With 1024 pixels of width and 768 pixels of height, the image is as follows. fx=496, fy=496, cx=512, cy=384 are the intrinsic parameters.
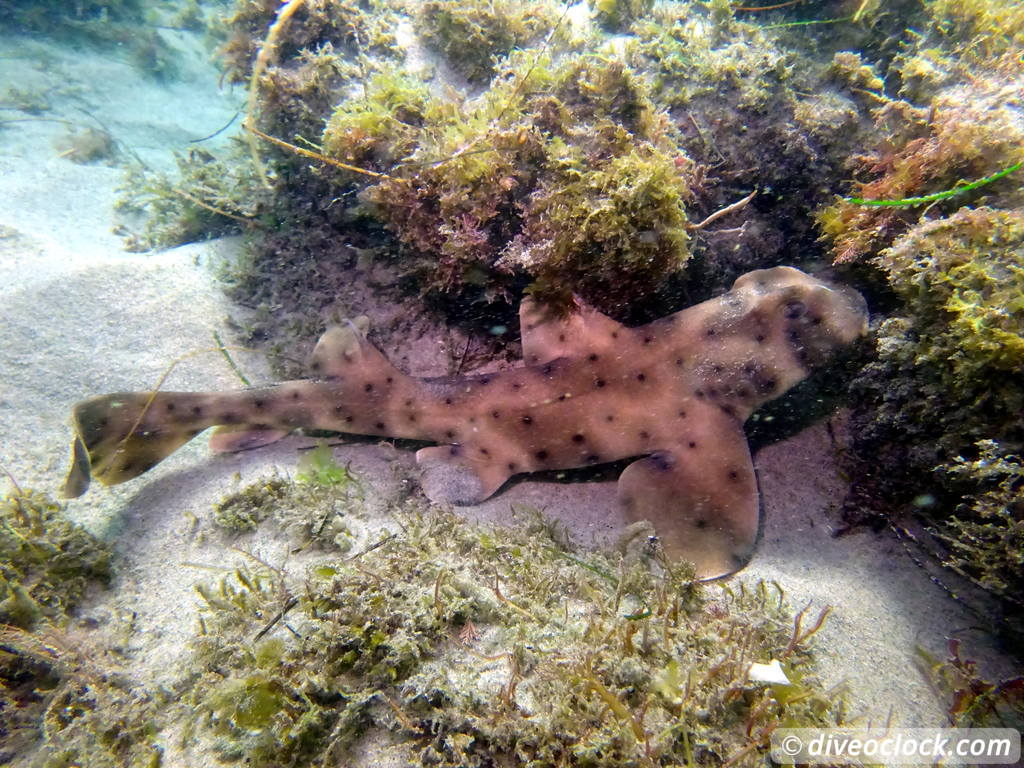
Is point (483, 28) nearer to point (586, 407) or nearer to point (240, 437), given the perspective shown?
point (586, 407)

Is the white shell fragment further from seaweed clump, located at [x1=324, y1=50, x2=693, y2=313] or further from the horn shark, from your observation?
seaweed clump, located at [x1=324, y1=50, x2=693, y2=313]

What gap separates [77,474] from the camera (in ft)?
13.1

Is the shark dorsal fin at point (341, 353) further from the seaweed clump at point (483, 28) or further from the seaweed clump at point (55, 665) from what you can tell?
the seaweed clump at point (483, 28)

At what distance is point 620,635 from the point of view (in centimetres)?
Answer: 267

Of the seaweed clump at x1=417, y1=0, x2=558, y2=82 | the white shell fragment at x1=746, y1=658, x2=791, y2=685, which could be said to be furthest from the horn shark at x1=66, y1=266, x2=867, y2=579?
the seaweed clump at x1=417, y1=0, x2=558, y2=82

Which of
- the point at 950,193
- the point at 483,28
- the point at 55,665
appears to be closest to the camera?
the point at 55,665

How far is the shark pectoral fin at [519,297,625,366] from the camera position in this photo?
428cm

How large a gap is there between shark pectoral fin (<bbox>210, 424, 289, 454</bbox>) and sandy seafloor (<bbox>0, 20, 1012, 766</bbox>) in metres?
0.11

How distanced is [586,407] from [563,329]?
718 millimetres

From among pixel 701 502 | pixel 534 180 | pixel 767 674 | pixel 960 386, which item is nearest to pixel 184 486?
pixel 534 180

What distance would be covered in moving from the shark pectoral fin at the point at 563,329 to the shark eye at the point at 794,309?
1.32 meters

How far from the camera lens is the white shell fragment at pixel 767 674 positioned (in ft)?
7.93

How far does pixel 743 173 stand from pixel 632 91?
1196 millimetres

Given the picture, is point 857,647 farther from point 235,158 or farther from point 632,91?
point 235,158
